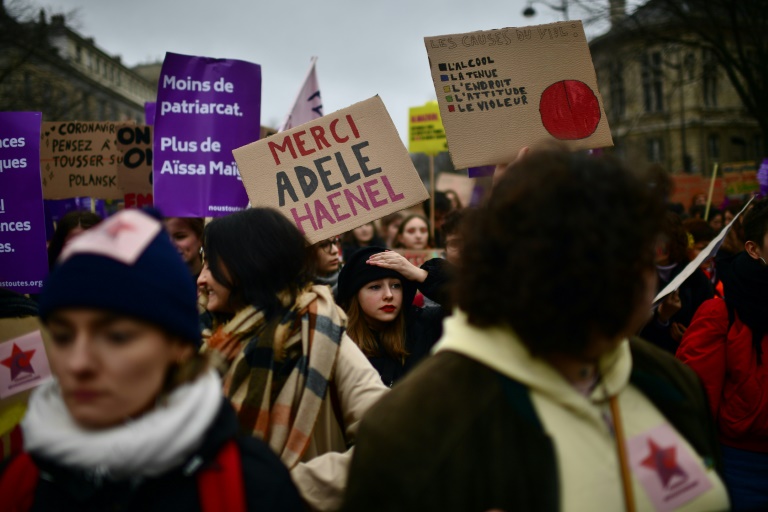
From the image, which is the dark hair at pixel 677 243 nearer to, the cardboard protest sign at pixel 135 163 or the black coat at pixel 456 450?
the black coat at pixel 456 450

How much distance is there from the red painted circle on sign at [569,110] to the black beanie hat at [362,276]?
43.4 inches

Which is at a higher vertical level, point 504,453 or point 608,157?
point 608,157

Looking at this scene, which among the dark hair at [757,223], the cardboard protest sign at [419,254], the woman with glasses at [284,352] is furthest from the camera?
the cardboard protest sign at [419,254]

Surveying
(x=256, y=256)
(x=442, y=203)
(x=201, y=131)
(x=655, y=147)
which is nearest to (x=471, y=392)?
(x=256, y=256)

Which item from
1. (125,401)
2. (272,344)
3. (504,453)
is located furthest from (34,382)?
(504,453)

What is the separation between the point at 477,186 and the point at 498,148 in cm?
706

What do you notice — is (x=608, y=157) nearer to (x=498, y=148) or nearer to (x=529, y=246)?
(x=529, y=246)

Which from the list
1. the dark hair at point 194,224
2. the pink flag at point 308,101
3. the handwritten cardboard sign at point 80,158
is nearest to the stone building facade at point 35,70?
the handwritten cardboard sign at point 80,158

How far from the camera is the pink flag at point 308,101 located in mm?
5184

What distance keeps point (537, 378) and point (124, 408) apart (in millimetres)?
895

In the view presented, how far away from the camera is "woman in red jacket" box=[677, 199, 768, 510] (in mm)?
→ 2832

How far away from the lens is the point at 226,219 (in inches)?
97.0

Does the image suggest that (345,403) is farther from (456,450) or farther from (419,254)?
(419,254)

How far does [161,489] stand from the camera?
1.45 metres
